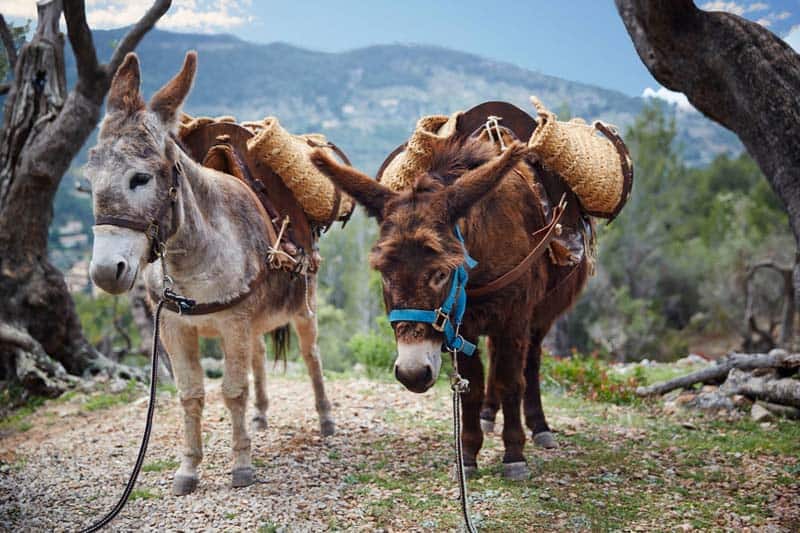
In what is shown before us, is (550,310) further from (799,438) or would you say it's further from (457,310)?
(799,438)

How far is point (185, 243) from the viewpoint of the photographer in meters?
3.62

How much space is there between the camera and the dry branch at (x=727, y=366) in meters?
5.89

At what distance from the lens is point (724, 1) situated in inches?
176

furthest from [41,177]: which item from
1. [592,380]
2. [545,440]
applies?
[592,380]

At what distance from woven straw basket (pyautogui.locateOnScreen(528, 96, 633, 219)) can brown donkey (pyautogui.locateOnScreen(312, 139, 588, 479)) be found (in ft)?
0.85

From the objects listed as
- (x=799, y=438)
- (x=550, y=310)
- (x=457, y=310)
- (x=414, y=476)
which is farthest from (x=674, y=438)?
(x=457, y=310)

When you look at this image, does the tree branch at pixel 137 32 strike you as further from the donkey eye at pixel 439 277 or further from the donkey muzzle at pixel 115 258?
the donkey eye at pixel 439 277

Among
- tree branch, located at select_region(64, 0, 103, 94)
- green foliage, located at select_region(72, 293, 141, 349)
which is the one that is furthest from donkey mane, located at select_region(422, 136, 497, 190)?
green foliage, located at select_region(72, 293, 141, 349)

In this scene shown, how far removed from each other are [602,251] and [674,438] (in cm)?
1427

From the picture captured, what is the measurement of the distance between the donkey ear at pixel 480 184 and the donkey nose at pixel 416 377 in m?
0.74

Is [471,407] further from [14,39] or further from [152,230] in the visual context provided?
[14,39]

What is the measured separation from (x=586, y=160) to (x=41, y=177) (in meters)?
5.60

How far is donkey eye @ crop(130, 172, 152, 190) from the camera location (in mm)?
3187

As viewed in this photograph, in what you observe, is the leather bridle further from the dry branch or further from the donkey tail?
the dry branch
